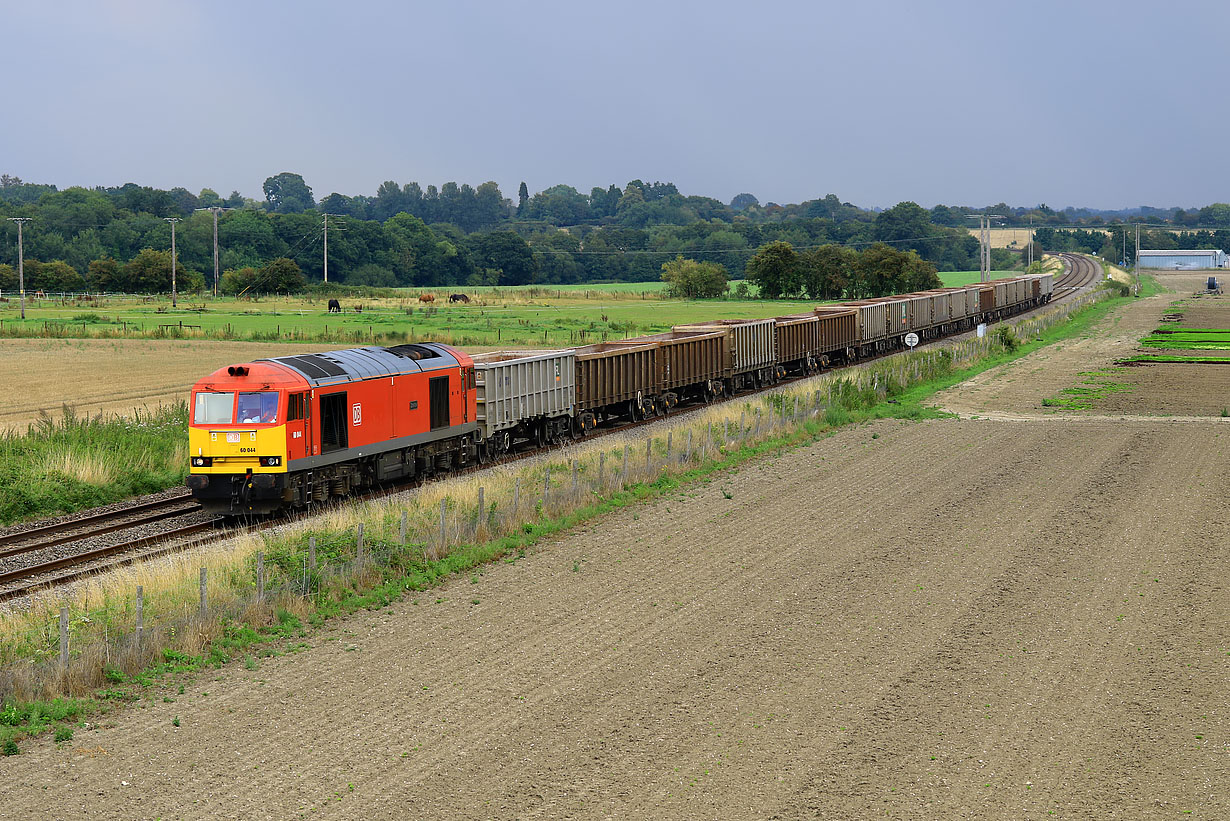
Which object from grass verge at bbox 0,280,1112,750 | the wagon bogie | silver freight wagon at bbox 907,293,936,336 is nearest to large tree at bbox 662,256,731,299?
silver freight wagon at bbox 907,293,936,336

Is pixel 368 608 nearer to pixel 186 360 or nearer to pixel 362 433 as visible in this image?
pixel 362 433

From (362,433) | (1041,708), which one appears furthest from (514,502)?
(1041,708)

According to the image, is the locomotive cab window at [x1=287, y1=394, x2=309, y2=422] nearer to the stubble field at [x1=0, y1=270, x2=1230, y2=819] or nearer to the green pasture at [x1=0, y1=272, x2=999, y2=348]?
the stubble field at [x1=0, y1=270, x2=1230, y2=819]

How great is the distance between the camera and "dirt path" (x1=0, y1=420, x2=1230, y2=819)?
1188 cm

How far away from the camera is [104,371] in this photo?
57.7 m

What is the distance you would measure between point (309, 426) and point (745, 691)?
1378 centimetres

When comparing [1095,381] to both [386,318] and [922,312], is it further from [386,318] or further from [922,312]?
[386,318]

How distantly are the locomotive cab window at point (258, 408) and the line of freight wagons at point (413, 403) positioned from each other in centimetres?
2

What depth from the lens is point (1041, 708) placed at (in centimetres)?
1414

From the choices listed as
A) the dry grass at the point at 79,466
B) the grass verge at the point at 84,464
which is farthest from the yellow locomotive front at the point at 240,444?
the dry grass at the point at 79,466

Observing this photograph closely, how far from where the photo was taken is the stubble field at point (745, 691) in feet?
39.0

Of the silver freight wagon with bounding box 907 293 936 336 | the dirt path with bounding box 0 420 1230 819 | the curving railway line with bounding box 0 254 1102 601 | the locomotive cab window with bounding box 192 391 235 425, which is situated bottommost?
the dirt path with bounding box 0 420 1230 819

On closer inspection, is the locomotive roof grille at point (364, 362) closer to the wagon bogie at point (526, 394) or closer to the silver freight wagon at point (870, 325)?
the wagon bogie at point (526, 394)

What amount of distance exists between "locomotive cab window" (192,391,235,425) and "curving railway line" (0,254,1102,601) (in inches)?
84.4
